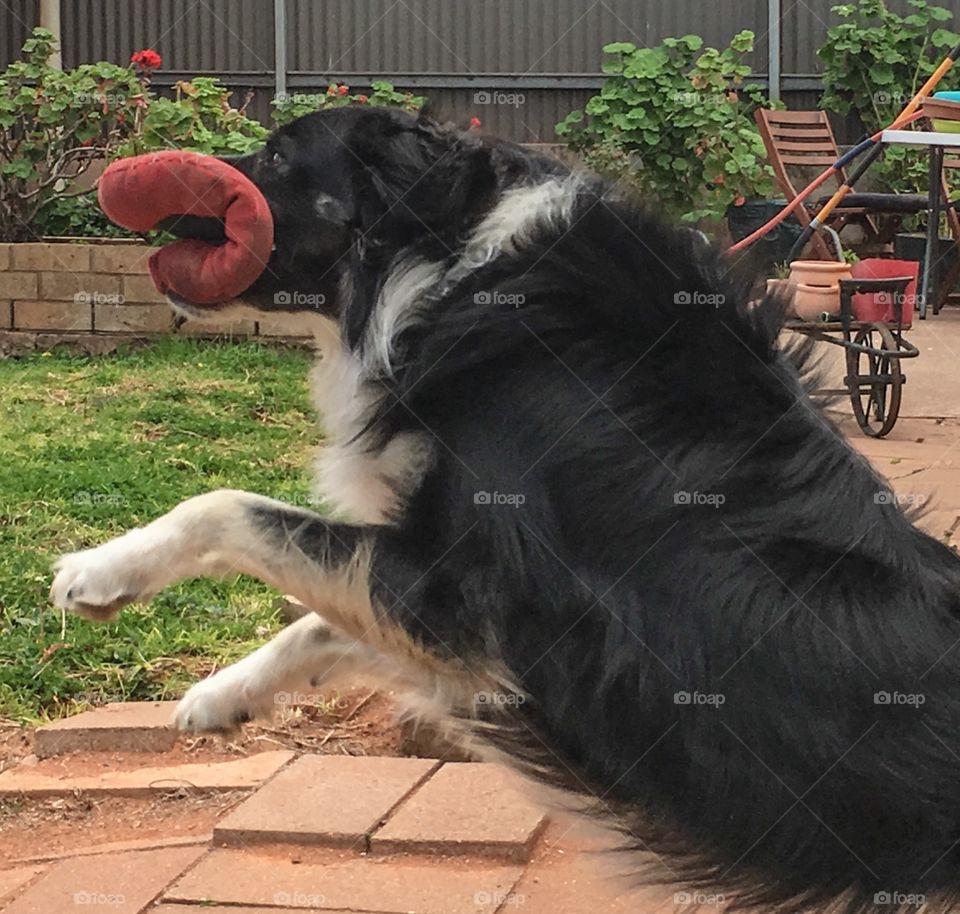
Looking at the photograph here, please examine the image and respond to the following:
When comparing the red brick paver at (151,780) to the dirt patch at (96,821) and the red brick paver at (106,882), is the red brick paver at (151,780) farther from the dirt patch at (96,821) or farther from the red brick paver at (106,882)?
the red brick paver at (106,882)

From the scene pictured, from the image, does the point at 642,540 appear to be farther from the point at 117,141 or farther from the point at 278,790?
the point at 117,141

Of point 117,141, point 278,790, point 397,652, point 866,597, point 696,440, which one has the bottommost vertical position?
point 278,790

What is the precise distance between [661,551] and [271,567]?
0.81 meters

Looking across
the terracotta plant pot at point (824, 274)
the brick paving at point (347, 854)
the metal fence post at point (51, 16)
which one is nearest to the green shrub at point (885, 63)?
the terracotta plant pot at point (824, 274)

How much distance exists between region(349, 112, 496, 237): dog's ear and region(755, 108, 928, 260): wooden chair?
271 inches

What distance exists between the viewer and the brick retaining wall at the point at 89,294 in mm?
8469

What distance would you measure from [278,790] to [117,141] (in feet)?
20.9

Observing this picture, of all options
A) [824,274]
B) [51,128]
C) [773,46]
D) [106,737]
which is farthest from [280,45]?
[106,737]

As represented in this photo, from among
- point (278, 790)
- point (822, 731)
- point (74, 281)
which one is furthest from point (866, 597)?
point (74, 281)

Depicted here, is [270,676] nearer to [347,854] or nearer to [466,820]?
[347,854]

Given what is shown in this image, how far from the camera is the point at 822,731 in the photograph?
2.46m

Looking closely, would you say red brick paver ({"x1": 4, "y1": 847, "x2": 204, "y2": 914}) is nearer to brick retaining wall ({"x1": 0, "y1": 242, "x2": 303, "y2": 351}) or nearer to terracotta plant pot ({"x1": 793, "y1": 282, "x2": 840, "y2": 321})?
terracotta plant pot ({"x1": 793, "y1": 282, "x2": 840, "y2": 321})

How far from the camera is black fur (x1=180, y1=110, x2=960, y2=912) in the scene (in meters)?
2.46

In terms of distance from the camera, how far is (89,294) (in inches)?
Result: 335
